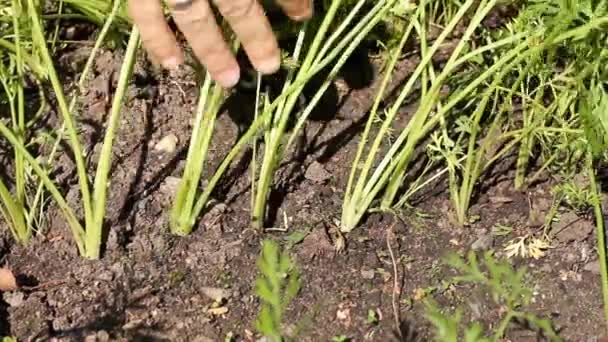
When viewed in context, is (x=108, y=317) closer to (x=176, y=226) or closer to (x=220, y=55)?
(x=176, y=226)

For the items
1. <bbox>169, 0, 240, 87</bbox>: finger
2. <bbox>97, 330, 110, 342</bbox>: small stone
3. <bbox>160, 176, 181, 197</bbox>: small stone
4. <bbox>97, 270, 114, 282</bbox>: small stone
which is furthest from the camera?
<bbox>160, 176, 181, 197</bbox>: small stone

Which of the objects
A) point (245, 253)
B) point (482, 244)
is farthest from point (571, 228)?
point (245, 253)

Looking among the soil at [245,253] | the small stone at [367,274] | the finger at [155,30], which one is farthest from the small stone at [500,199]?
the finger at [155,30]

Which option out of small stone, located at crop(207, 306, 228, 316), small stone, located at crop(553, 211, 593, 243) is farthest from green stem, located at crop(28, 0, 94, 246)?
small stone, located at crop(553, 211, 593, 243)

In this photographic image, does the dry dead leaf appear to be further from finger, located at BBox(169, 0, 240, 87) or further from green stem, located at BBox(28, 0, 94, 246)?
finger, located at BBox(169, 0, 240, 87)

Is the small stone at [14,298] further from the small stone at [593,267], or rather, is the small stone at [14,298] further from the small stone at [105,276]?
the small stone at [593,267]

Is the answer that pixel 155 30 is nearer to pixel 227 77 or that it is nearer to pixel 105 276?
pixel 227 77

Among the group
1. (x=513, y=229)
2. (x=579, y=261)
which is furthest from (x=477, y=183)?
(x=579, y=261)
